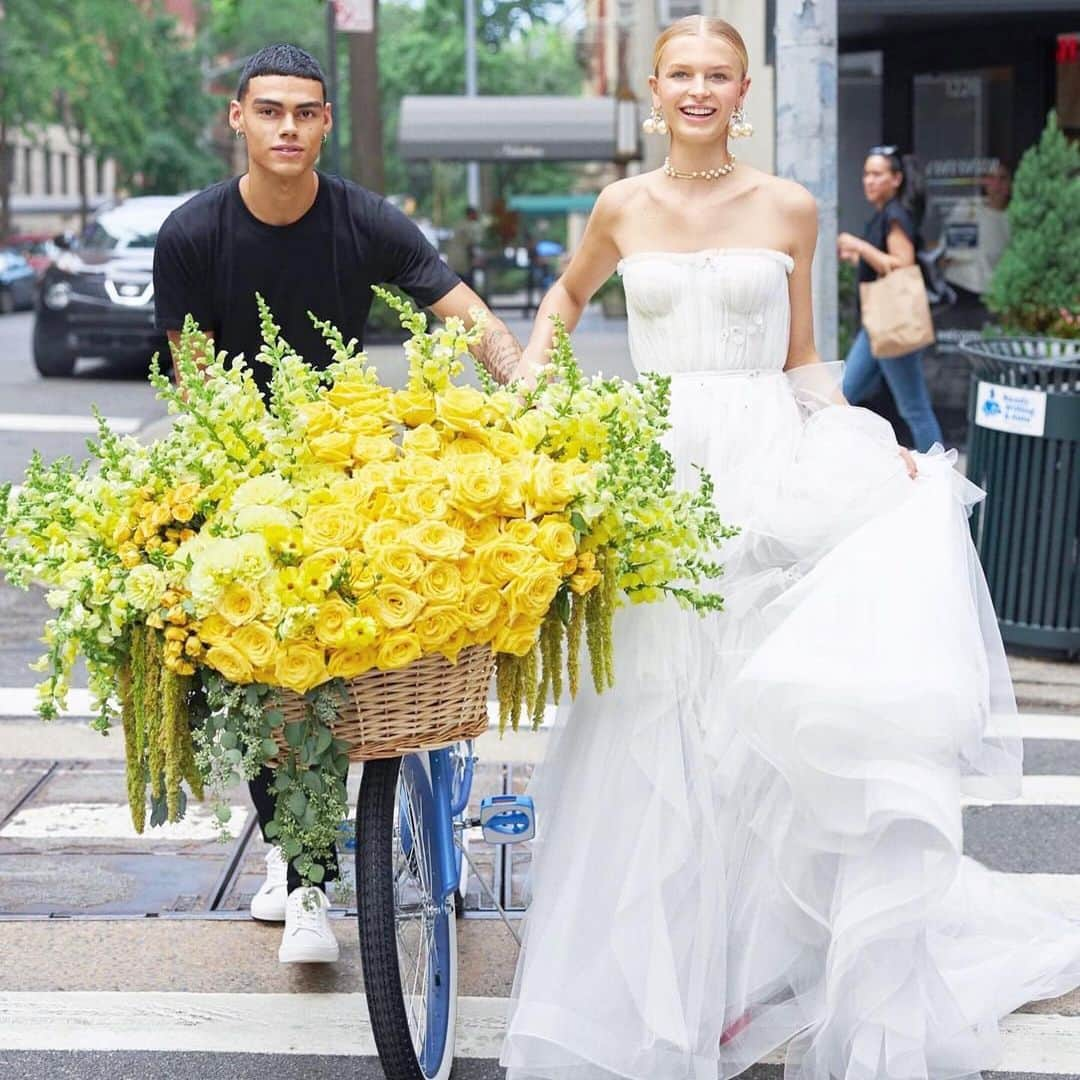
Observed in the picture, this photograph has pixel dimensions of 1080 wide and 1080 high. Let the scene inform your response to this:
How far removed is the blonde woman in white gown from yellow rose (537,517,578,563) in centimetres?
48

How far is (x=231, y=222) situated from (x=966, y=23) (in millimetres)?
9050

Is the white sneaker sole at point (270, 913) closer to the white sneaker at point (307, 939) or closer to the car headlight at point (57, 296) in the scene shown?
the white sneaker at point (307, 939)

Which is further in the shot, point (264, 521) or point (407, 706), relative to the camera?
point (407, 706)

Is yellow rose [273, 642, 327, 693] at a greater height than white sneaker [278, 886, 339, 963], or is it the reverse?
yellow rose [273, 642, 327, 693]

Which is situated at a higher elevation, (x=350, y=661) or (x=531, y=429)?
(x=531, y=429)

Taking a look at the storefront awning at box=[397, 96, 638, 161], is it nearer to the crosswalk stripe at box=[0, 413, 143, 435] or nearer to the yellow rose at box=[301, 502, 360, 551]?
the crosswalk stripe at box=[0, 413, 143, 435]

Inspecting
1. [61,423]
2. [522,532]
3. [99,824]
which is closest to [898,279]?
[99,824]

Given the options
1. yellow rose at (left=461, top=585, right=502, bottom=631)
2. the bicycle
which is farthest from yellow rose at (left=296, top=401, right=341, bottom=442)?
the bicycle

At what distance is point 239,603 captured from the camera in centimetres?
315

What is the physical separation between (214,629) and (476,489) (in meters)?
0.51

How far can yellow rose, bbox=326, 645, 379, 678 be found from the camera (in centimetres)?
317

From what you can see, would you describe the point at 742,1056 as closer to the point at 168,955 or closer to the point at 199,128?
the point at 168,955

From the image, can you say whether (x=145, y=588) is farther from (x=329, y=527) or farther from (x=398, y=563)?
(x=398, y=563)

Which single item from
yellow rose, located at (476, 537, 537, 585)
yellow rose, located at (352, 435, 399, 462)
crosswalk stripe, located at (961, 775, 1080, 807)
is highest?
yellow rose, located at (352, 435, 399, 462)
